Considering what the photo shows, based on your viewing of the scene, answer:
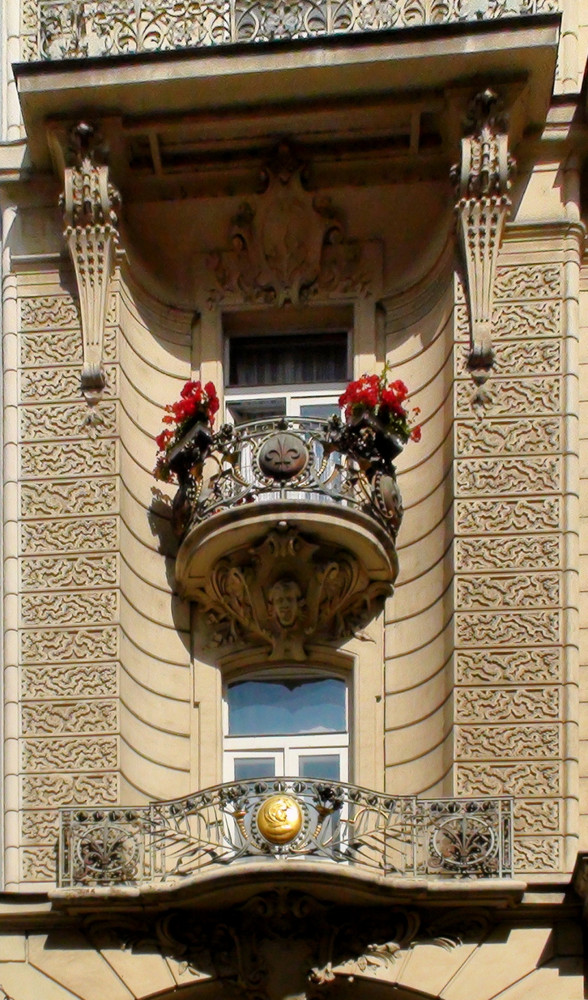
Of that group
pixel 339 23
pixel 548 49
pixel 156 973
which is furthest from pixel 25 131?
pixel 156 973

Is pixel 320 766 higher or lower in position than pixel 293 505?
lower

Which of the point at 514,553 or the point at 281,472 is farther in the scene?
the point at 281,472

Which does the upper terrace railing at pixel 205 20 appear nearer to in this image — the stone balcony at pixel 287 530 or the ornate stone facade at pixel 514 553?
the ornate stone facade at pixel 514 553

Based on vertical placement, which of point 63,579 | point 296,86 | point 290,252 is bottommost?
point 63,579

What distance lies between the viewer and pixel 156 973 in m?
24.7

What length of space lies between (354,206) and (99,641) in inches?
179

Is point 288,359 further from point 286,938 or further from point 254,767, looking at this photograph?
point 286,938

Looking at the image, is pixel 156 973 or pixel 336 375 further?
pixel 336 375

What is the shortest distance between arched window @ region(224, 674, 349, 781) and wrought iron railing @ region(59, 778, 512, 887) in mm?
1061

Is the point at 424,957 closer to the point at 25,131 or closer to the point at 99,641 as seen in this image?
the point at 99,641

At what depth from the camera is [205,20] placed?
27.5m

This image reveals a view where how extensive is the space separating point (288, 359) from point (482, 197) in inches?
Answer: 96.0

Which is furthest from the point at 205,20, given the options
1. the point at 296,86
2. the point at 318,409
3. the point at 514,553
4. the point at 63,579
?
the point at 514,553

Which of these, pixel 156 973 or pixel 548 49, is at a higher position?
pixel 548 49
